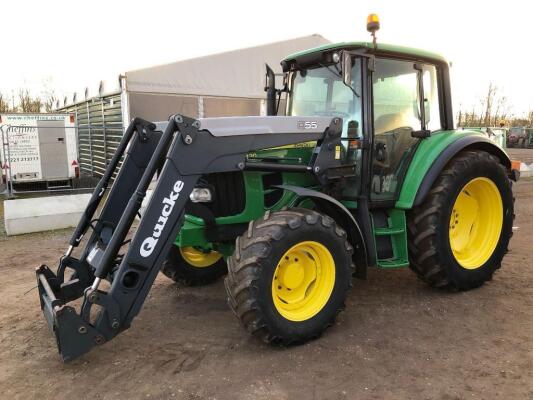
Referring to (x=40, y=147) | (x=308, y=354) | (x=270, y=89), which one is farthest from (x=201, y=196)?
(x=40, y=147)

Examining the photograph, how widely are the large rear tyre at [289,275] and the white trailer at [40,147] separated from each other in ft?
31.9

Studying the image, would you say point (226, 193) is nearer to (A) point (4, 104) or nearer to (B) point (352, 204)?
(B) point (352, 204)

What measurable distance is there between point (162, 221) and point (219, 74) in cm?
1008

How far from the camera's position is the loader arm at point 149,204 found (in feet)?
9.77

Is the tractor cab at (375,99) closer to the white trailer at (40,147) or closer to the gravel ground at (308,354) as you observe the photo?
the gravel ground at (308,354)

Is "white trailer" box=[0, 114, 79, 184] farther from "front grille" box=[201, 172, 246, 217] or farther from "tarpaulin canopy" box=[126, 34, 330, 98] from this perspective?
"front grille" box=[201, 172, 246, 217]

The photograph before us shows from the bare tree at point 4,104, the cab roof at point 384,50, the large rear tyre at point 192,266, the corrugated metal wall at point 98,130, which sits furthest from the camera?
the bare tree at point 4,104

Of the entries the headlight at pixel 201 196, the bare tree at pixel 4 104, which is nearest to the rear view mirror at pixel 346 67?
the headlight at pixel 201 196

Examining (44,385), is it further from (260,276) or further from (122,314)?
(260,276)

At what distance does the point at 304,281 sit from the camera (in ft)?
11.6

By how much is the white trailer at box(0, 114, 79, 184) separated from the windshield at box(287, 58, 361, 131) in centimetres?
872

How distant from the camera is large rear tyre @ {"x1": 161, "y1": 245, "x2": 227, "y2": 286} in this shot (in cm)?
454

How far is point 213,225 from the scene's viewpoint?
3652mm

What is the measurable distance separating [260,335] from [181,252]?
1608mm
